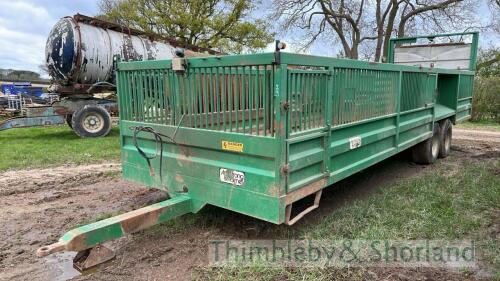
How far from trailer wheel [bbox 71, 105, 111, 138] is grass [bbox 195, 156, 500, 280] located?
7867 millimetres

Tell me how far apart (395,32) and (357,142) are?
860 inches

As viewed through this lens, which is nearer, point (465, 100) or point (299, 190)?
point (299, 190)

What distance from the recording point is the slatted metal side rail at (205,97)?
10.7 ft

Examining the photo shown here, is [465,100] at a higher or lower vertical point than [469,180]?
higher

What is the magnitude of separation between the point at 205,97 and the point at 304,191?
47.6 inches

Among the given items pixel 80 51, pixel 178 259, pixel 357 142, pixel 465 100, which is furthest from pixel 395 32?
pixel 178 259

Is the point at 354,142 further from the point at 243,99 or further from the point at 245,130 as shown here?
the point at 243,99

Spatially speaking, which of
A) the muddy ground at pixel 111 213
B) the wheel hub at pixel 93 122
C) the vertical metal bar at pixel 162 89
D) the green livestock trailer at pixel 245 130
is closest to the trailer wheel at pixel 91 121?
the wheel hub at pixel 93 122

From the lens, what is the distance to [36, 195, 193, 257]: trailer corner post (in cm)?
286

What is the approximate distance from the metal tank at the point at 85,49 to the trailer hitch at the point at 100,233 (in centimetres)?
780

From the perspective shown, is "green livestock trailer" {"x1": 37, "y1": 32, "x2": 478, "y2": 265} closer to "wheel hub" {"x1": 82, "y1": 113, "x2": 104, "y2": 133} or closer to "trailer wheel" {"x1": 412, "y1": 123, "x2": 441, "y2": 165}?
"trailer wheel" {"x1": 412, "y1": 123, "x2": 441, "y2": 165}

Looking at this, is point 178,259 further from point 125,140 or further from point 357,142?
point 357,142

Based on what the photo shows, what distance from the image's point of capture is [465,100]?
8.47 m

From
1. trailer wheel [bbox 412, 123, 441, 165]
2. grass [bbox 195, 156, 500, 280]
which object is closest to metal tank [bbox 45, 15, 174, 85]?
trailer wheel [bbox 412, 123, 441, 165]
